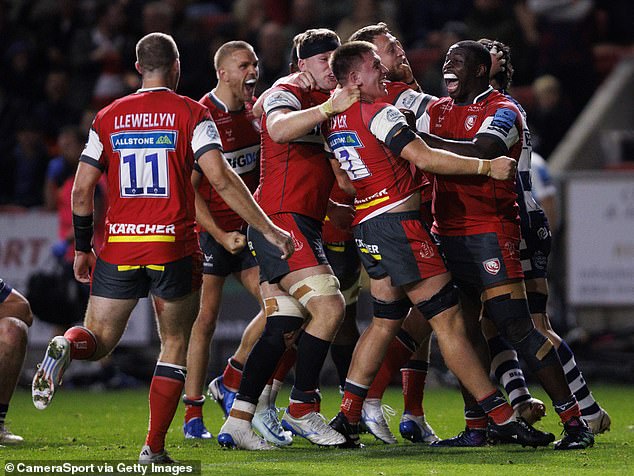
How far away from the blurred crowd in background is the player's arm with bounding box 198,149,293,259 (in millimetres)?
6921

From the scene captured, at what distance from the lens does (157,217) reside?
6617 millimetres

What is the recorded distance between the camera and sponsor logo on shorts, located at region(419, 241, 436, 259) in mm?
7102

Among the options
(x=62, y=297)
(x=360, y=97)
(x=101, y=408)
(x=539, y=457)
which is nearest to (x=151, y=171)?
(x=360, y=97)

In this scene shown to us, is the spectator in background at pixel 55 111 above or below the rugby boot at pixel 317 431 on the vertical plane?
above

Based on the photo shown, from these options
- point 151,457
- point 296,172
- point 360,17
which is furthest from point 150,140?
point 360,17

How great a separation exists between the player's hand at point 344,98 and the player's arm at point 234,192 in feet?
2.59

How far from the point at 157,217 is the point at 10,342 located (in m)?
1.79

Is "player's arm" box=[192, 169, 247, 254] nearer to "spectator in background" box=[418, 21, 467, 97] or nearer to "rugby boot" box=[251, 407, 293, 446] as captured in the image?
"rugby boot" box=[251, 407, 293, 446]

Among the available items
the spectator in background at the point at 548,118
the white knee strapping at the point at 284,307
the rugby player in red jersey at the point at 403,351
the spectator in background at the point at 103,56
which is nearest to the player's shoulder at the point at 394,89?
the rugby player in red jersey at the point at 403,351

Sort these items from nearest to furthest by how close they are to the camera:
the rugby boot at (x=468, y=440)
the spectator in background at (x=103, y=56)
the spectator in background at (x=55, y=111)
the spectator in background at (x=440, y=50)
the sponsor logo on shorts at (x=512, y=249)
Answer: the sponsor logo on shorts at (x=512, y=249) → the rugby boot at (x=468, y=440) → the spectator in background at (x=440, y=50) → the spectator in background at (x=55, y=111) → the spectator in background at (x=103, y=56)

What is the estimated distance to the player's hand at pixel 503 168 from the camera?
6836mm

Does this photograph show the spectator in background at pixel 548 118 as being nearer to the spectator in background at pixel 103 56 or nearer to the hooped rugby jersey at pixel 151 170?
the spectator in background at pixel 103 56

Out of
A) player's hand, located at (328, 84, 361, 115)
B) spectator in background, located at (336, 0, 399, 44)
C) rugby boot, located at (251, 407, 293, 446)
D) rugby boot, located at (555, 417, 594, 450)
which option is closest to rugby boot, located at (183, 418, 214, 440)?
rugby boot, located at (251, 407, 293, 446)

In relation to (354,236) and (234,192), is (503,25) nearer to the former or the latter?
(354,236)
